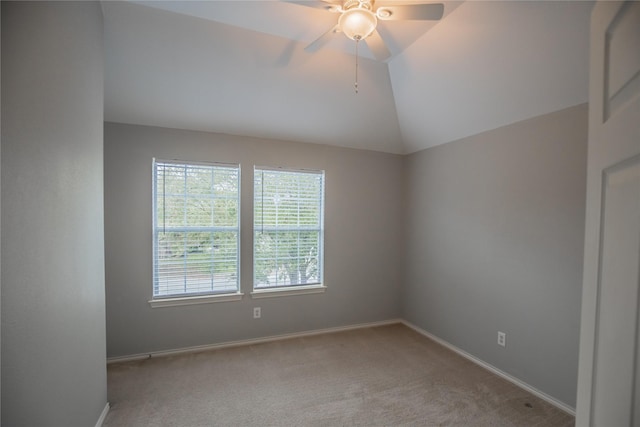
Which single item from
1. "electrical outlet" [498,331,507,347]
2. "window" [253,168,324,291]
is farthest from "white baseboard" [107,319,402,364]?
"electrical outlet" [498,331,507,347]

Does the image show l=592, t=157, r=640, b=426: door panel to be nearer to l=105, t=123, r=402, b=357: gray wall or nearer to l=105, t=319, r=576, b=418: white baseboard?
l=105, t=319, r=576, b=418: white baseboard

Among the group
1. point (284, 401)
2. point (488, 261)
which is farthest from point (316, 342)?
point (488, 261)

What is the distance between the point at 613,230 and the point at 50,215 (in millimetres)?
2085

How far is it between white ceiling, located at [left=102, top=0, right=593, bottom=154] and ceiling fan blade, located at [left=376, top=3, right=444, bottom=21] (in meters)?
0.59

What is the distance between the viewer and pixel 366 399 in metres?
2.27

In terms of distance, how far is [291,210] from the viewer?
348cm

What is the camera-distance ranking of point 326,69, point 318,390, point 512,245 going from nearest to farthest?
point 318,390 < point 512,245 < point 326,69

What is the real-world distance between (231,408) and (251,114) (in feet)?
8.70

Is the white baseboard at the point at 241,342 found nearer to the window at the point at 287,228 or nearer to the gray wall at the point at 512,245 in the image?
the window at the point at 287,228

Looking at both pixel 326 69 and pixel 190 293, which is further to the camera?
pixel 190 293

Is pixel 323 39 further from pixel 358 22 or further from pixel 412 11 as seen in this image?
pixel 412 11

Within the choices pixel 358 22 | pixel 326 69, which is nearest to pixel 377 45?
pixel 358 22

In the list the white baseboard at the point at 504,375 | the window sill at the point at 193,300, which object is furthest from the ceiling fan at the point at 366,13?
the white baseboard at the point at 504,375

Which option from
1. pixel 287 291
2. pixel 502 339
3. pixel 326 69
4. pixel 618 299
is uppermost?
pixel 326 69
